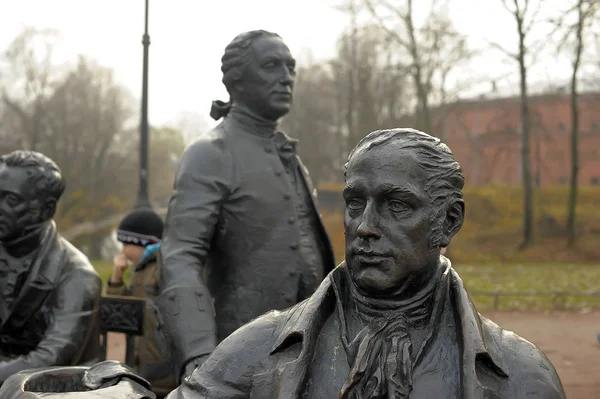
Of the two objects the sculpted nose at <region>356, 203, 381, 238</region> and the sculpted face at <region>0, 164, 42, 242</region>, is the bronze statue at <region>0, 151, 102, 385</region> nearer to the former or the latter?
the sculpted face at <region>0, 164, 42, 242</region>

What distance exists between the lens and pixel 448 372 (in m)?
1.92

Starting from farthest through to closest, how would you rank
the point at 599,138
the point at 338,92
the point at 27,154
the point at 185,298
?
the point at 599,138 < the point at 338,92 < the point at 27,154 < the point at 185,298

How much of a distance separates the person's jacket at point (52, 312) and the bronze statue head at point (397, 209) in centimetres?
281

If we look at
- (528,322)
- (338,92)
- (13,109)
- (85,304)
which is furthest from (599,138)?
(85,304)

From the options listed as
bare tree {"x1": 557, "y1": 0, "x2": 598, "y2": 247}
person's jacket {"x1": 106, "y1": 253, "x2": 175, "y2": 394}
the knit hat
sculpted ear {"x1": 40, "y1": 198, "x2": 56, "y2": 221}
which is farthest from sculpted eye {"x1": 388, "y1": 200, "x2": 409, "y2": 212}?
bare tree {"x1": 557, "y1": 0, "x2": 598, "y2": 247}

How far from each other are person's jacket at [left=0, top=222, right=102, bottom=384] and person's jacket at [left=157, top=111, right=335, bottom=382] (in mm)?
805

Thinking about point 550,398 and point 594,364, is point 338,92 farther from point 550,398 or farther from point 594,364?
point 550,398

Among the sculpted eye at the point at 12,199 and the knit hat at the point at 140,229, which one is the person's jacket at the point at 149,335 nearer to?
the knit hat at the point at 140,229

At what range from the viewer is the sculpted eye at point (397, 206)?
6.34 ft

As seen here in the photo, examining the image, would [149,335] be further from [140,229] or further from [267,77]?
[267,77]

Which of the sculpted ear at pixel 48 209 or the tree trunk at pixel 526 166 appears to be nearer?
the sculpted ear at pixel 48 209

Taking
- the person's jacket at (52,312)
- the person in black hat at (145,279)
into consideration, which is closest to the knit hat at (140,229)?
the person in black hat at (145,279)

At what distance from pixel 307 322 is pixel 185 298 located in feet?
5.74

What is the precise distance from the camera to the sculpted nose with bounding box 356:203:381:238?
1.91 metres
